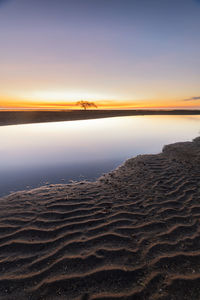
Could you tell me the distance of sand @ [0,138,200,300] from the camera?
2.70m

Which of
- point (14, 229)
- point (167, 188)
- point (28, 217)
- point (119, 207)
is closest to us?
point (14, 229)

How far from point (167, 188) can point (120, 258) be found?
146 inches

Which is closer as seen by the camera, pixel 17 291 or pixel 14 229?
pixel 17 291

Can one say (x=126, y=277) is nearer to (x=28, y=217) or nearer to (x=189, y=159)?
(x=28, y=217)

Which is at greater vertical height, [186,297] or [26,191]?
[26,191]

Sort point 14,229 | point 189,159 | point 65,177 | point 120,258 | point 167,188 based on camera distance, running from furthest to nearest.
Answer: point 189,159
point 65,177
point 167,188
point 14,229
point 120,258

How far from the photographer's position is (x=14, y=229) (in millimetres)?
3988

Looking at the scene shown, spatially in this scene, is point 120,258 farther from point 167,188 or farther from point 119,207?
point 167,188

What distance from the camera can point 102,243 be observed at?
3.58 meters

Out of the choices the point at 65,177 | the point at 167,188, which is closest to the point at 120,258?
the point at 167,188

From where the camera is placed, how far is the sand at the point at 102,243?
8.87ft

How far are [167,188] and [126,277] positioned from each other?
3.98m

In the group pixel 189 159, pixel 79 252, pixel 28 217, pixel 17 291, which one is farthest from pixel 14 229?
pixel 189 159

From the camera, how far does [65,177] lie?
7.64m
